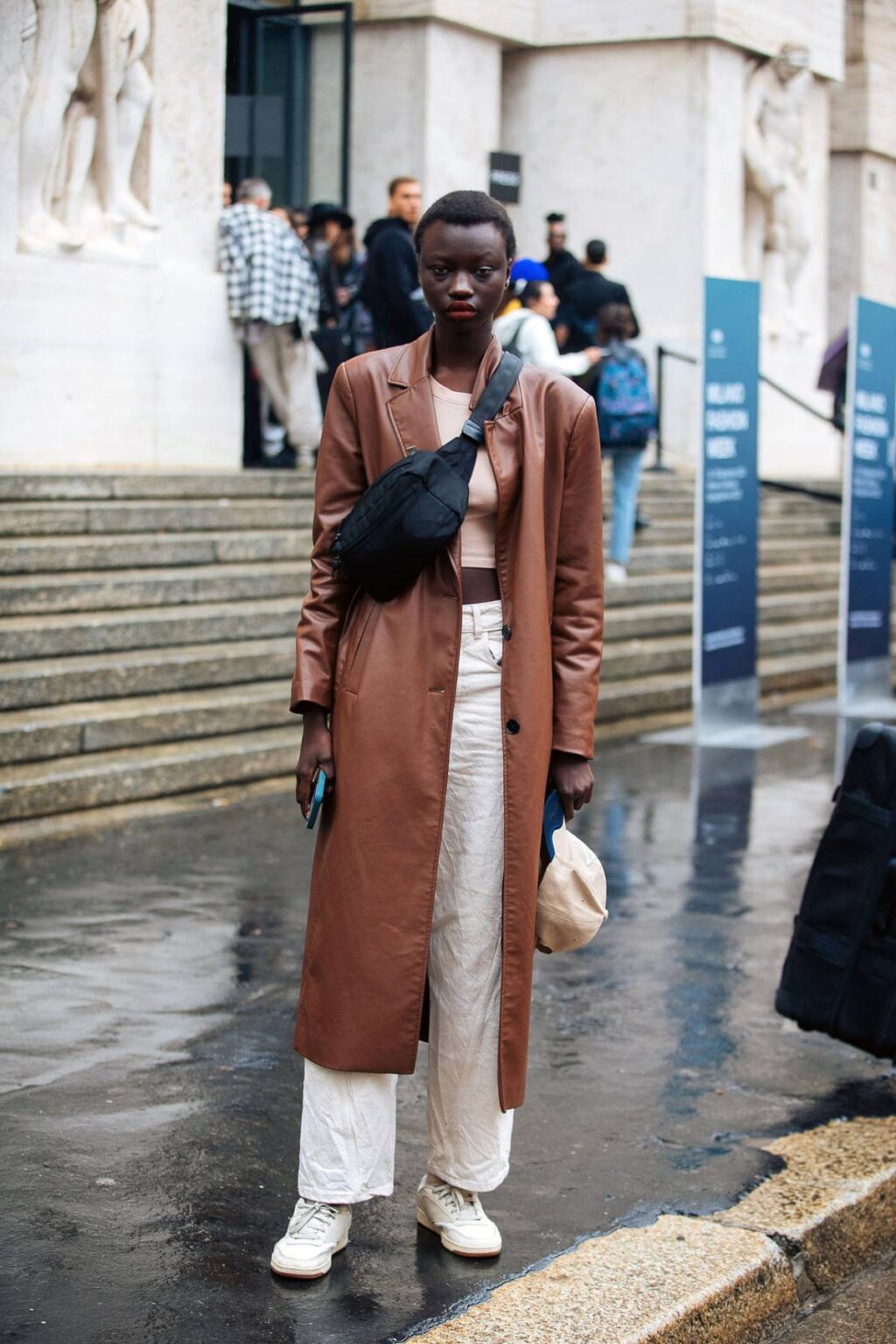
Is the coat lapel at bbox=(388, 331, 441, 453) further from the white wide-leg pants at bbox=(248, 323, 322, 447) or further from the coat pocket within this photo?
the white wide-leg pants at bbox=(248, 323, 322, 447)

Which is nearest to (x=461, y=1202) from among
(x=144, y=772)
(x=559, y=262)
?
(x=144, y=772)

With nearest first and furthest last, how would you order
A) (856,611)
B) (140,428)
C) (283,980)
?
(283,980) < (140,428) < (856,611)

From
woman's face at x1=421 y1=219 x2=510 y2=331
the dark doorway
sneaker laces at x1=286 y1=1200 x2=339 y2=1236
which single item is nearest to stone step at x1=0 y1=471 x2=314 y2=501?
the dark doorway

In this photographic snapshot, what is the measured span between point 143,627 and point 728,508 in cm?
363

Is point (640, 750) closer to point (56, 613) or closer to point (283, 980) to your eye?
point (56, 613)

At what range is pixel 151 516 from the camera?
375 inches

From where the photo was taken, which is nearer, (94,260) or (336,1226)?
(336,1226)

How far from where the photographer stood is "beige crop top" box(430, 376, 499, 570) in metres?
3.50

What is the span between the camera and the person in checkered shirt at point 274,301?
11.2m

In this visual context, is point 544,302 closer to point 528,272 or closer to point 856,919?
point 528,272

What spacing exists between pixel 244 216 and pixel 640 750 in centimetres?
395

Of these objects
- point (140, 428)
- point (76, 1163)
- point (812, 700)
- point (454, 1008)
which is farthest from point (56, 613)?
point (812, 700)

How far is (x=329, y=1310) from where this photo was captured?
11.1 feet

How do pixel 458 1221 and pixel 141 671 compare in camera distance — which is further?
pixel 141 671
